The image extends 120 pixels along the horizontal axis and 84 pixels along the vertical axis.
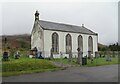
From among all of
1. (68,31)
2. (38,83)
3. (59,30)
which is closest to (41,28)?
(59,30)

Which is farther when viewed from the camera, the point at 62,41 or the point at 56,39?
the point at 62,41

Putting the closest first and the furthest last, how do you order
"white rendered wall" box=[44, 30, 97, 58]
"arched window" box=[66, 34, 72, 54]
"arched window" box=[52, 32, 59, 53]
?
"white rendered wall" box=[44, 30, 97, 58]
"arched window" box=[52, 32, 59, 53]
"arched window" box=[66, 34, 72, 54]

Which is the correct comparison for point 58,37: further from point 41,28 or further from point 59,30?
point 41,28

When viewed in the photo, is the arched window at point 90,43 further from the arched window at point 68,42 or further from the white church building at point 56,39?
the arched window at point 68,42

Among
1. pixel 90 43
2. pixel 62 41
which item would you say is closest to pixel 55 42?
pixel 62 41

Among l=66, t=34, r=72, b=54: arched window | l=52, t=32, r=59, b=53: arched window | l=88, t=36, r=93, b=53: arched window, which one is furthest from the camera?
l=88, t=36, r=93, b=53: arched window

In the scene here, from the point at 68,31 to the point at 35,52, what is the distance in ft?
35.0

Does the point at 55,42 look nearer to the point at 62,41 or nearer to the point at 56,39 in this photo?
the point at 56,39

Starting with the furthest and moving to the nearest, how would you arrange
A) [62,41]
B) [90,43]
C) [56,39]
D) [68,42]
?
[90,43]
[68,42]
[62,41]
[56,39]

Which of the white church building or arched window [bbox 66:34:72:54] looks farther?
arched window [bbox 66:34:72:54]

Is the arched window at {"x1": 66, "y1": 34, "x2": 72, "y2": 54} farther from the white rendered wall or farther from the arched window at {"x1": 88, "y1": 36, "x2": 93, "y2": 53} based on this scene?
the arched window at {"x1": 88, "y1": 36, "x2": 93, "y2": 53}

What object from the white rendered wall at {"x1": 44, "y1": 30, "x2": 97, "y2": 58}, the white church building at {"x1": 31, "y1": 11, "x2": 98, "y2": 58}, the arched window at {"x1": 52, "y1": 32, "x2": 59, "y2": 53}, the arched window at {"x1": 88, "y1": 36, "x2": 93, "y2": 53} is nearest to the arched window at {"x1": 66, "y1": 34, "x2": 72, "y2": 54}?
the white church building at {"x1": 31, "y1": 11, "x2": 98, "y2": 58}

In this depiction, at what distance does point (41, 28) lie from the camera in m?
41.9

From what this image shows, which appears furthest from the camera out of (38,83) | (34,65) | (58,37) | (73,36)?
(73,36)
